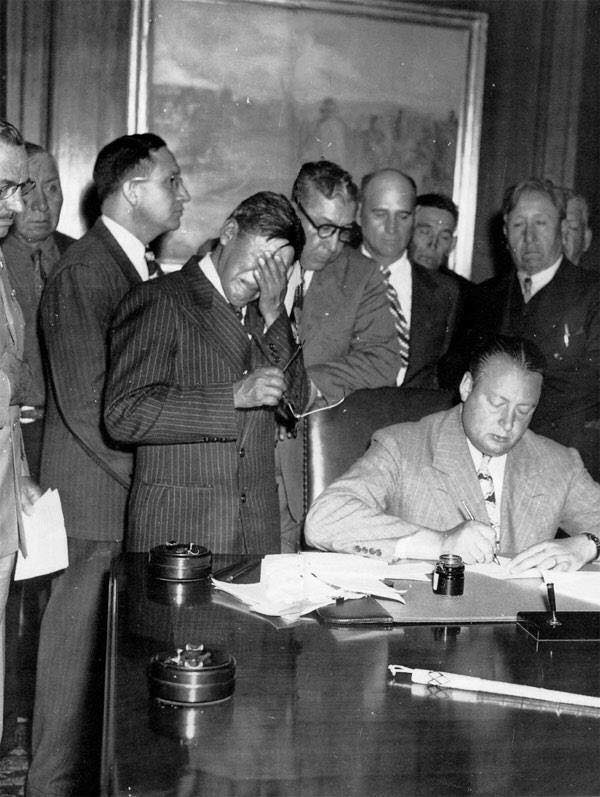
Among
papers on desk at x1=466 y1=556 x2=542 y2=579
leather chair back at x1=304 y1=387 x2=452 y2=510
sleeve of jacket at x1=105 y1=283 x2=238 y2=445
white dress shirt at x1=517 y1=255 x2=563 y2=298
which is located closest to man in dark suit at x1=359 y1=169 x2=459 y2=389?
white dress shirt at x1=517 y1=255 x2=563 y2=298

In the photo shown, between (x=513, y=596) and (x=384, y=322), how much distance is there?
148 centimetres

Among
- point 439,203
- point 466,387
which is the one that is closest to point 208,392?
point 466,387

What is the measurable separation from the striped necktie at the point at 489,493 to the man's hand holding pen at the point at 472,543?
1.11 ft

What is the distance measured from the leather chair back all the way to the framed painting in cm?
223

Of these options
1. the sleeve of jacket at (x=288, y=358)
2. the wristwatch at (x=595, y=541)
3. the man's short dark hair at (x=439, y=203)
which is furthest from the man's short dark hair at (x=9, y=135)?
the man's short dark hair at (x=439, y=203)

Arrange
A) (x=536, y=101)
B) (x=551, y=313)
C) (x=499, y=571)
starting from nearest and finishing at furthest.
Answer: (x=499, y=571)
(x=551, y=313)
(x=536, y=101)

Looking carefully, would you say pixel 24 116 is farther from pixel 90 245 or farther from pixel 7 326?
pixel 7 326

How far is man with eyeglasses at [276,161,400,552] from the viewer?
336 centimetres

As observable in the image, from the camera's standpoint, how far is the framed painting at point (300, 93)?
191 inches

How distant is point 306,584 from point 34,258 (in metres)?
2.27

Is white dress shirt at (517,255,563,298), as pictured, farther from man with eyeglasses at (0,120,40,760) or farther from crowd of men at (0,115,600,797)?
man with eyeglasses at (0,120,40,760)

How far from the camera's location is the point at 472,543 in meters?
2.42

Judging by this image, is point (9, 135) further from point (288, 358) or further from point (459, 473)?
point (459, 473)

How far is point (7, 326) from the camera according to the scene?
253 centimetres
